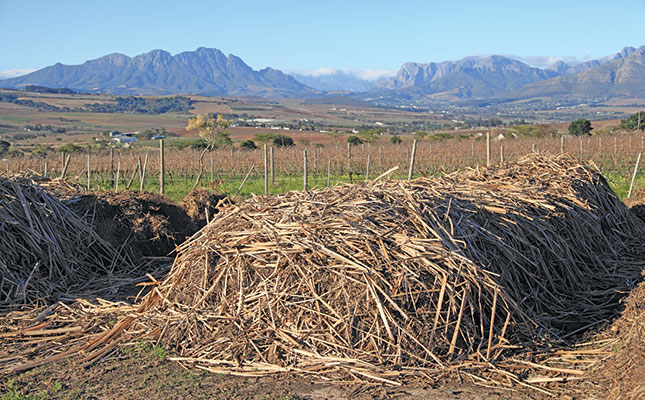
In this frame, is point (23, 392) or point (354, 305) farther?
point (354, 305)

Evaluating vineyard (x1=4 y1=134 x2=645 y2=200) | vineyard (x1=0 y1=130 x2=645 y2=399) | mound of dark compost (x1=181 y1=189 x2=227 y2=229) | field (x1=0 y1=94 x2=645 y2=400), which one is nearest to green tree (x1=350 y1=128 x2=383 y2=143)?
vineyard (x1=4 y1=134 x2=645 y2=200)

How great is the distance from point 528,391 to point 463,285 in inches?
41.7

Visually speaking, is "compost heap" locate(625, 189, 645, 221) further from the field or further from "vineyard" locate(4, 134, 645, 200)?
"vineyard" locate(4, 134, 645, 200)

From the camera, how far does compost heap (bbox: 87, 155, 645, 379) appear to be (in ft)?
15.4

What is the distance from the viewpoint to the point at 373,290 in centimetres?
476

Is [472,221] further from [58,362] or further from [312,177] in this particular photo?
[312,177]

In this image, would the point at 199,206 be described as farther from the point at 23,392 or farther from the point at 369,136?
the point at 369,136

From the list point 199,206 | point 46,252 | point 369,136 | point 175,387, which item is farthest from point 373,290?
point 369,136

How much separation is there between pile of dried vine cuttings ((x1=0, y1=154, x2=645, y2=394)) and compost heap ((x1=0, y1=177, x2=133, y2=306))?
5.81 feet

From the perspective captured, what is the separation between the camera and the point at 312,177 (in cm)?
2370

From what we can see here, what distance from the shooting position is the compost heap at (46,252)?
6903 mm

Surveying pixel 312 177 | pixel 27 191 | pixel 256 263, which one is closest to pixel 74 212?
pixel 27 191

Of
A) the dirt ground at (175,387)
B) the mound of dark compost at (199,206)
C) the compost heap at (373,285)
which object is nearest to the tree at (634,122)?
the mound of dark compost at (199,206)

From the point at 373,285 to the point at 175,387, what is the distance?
1.76 m
